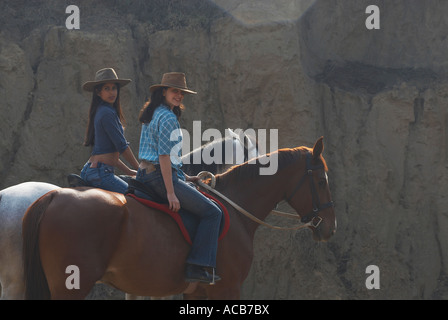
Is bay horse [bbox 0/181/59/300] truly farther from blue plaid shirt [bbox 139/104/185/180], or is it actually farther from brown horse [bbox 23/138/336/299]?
blue plaid shirt [bbox 139/104/185/180]

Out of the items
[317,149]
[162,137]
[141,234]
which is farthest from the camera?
[317,149]

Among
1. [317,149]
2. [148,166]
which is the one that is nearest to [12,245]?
[148,166]

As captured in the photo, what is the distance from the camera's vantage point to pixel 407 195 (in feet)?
39.8

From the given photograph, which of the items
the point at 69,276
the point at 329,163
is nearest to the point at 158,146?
the point at 69,276

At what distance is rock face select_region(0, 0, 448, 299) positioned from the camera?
11.6 meters

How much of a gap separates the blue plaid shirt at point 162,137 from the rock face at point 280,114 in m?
5.86

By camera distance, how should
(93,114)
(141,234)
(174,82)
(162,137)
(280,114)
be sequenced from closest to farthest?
(141,234), (162,137), (174,82), (93,114), (280,114)

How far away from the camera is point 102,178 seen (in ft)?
20.4

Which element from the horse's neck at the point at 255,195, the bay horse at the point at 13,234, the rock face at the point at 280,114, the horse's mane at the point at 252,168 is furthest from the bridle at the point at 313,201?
the rock face at the point at 280,114

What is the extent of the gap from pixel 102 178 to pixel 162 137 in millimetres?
868

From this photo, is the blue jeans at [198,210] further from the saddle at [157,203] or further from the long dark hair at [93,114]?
the long dark hair at [93,114]

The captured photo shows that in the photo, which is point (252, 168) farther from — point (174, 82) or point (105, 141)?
point (105, 141)

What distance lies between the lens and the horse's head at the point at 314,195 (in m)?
6.70

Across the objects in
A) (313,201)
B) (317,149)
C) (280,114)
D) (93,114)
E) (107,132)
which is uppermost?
(280,114)
